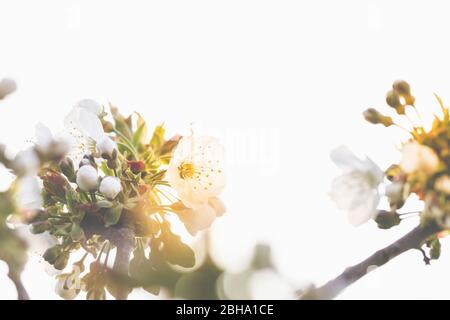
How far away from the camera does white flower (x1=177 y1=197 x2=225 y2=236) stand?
130 centimetres

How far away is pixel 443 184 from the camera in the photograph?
893 millimetres

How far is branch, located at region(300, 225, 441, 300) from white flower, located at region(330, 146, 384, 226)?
93mm

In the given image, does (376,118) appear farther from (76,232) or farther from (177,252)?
(76,232)

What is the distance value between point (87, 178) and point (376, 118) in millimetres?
647

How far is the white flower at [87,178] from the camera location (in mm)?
1238

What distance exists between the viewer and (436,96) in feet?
3.91

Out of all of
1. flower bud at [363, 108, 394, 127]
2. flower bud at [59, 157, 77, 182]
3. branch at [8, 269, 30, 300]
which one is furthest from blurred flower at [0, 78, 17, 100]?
flower bud at [363, 108, 394, 127]

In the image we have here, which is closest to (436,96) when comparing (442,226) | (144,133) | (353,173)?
(353,173)

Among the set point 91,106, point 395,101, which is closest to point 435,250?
point 395,101

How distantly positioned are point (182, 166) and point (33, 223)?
1.14 feet
